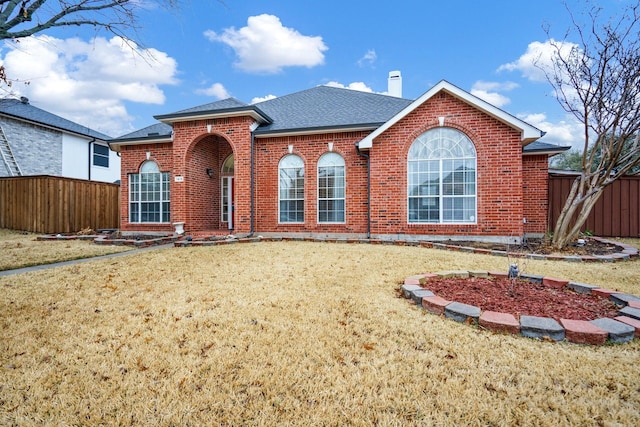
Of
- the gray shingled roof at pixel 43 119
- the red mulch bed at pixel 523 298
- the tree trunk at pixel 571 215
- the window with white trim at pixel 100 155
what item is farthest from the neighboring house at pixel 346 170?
the window with white trim at pixel 100 155

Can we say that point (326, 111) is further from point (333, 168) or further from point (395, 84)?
point (395, 84)

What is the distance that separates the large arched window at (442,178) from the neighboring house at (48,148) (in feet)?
48.8

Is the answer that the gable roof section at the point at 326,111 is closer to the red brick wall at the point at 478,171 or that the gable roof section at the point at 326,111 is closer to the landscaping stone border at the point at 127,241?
the red brick wall at the point at 478,171

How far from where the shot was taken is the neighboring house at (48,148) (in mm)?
16688

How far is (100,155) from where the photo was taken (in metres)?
22.0

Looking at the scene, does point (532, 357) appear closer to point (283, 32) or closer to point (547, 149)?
point (547, 149)

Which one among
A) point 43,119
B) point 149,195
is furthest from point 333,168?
point 43,119

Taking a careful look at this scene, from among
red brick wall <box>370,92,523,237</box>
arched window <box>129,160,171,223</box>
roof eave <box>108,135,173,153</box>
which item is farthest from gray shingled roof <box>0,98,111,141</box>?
red brick wall <box>370,92,523,237</box>

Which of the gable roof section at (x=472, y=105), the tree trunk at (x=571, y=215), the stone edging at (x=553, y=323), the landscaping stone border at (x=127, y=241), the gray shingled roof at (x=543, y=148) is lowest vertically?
the stone edging at (x=553, y=323)

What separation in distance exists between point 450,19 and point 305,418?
1439 cm

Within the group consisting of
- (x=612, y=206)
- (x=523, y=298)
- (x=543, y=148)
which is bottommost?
(x=523, y=298)

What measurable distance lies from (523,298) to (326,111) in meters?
10.1

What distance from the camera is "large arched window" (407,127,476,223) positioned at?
9.30 metres

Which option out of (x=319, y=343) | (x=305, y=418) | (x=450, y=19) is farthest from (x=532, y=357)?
(x=450, y=19)
